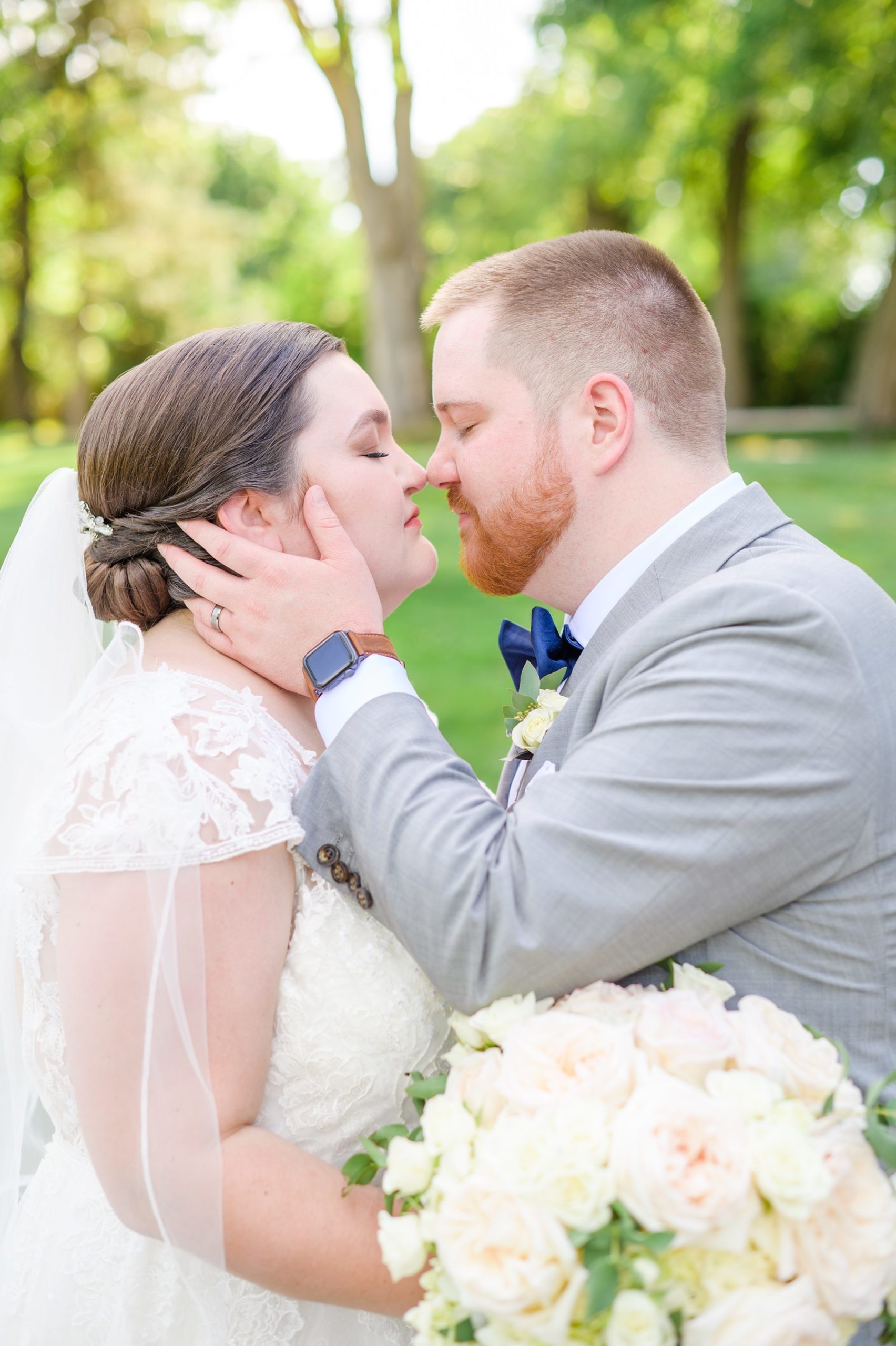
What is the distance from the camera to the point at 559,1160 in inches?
66.9

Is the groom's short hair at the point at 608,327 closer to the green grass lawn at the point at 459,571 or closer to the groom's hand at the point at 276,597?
the groom's hand at the point at 276,597

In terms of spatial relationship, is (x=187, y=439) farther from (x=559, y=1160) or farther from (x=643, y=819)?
(x=559, y=1160)

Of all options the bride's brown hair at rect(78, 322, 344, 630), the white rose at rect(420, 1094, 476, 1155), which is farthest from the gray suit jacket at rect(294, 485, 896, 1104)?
the bride's brown hair at rect(78, 322, 344, 630)

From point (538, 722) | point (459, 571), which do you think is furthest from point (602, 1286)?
point (459, 571)

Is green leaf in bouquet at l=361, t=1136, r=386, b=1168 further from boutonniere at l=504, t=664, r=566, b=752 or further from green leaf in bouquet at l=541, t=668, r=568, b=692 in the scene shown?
green leaf in bouquet at l=541, t=668, r=568, b=692

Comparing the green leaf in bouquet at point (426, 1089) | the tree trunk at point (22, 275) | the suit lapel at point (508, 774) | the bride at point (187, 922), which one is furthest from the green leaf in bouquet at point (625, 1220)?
the tree trunk at point (22, 275)

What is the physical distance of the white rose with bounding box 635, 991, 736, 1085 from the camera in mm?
1831

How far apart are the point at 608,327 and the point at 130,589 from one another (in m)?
1.34

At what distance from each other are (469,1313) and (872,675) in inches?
51.3

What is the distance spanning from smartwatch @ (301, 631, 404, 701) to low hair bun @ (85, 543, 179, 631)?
0.48 metres

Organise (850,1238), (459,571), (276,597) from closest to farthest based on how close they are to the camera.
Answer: (850,1238) < (276,597) < (459,571)

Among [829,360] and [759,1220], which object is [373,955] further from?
[829,360]

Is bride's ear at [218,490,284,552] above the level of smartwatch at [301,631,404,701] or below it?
above

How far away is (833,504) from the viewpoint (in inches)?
470
